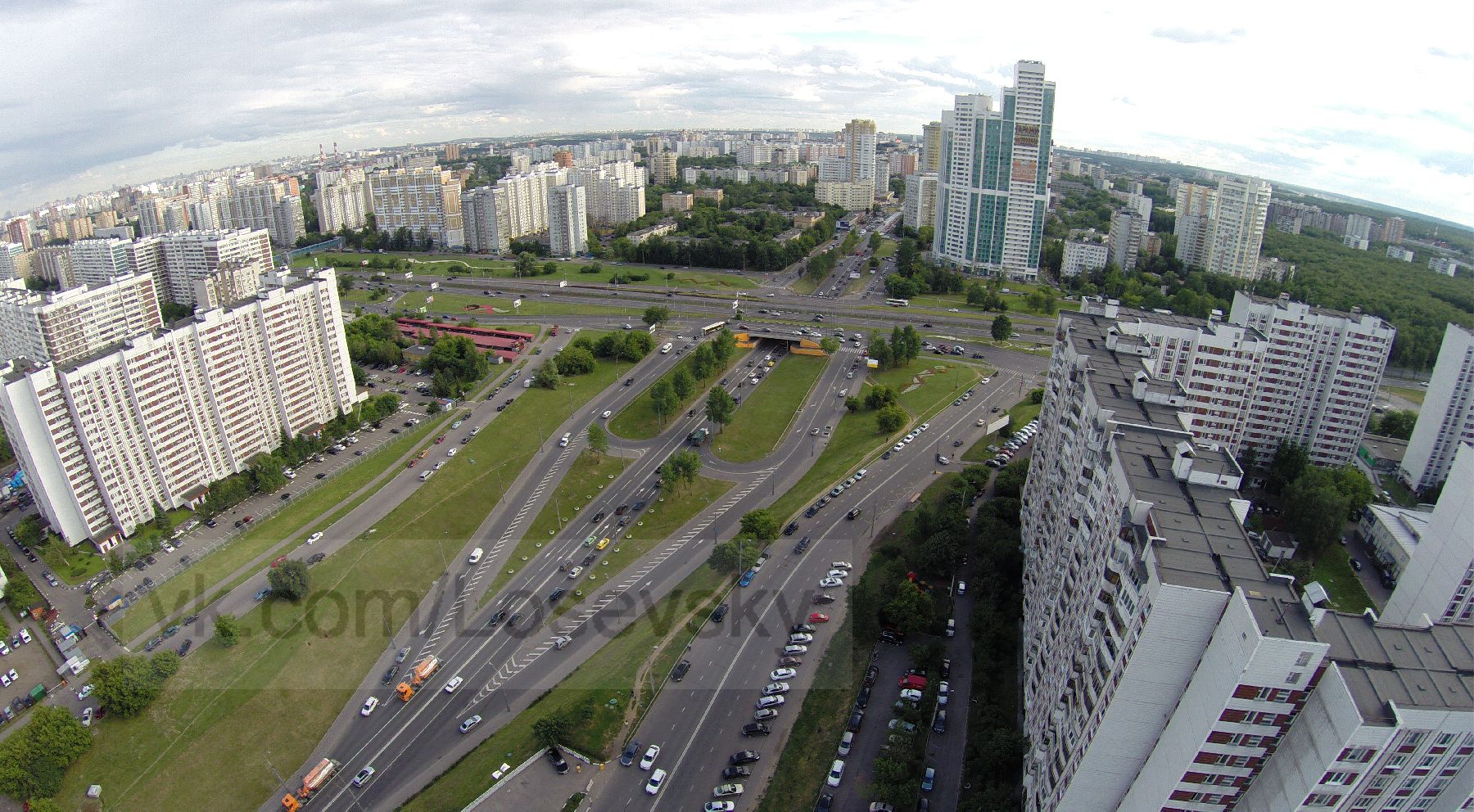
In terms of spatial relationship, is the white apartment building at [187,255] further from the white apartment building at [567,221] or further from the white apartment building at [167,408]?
the white apartment building at [167,408]

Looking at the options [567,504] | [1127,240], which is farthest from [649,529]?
Answer: [1127,240]

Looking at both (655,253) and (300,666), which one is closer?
(300,666)

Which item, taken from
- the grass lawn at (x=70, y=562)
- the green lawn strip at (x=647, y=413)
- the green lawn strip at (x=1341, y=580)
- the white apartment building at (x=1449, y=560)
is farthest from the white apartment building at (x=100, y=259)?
the white apartment building at (x=1449, y=560)

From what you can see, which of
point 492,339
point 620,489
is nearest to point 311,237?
point 492,339

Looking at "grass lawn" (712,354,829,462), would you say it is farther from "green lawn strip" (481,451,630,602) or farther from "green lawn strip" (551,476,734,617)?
"green lawn strip" (481,451,630,602)

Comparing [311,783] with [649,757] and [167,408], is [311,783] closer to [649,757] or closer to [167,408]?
[649,757]

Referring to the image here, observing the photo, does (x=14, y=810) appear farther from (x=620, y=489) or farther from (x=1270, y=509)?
(x=1270, y=509)

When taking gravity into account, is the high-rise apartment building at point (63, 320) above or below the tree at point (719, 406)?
above
